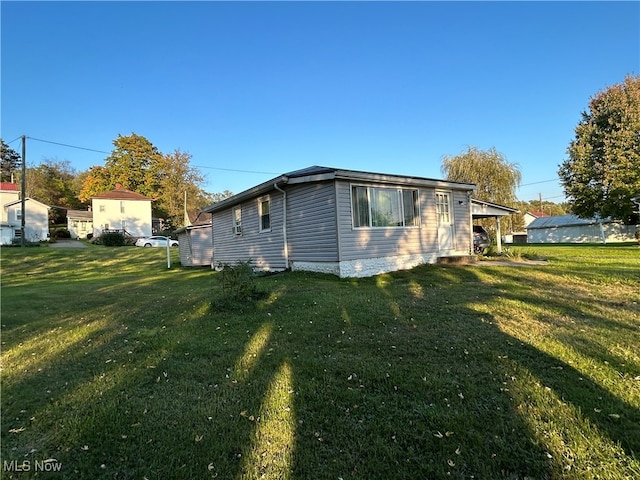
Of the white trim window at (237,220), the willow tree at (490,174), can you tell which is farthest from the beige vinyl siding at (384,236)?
the willow tree at (490,174)

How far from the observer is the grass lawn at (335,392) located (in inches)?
85.3

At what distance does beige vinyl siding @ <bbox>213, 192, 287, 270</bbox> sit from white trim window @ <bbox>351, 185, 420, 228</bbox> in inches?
113

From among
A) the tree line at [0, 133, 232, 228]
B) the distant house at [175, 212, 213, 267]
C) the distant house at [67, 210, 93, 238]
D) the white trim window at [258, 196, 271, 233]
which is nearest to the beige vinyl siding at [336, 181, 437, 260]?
the white trim window at [258, 196, 271, 233]

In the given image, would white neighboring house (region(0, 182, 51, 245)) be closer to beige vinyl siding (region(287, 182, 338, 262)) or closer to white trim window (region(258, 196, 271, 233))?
white trim window (region(258, 196, 271, 233))

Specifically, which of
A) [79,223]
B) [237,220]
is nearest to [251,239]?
[237,220]

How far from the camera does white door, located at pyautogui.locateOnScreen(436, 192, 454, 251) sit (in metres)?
12.9

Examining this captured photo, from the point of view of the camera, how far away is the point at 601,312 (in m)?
5.30

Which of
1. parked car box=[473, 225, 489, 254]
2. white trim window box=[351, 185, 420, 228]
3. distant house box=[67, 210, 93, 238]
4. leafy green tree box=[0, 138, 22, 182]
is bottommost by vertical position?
parked car box=[473, 225, 489, 254]

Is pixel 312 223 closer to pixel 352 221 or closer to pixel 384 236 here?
pixel 352 221

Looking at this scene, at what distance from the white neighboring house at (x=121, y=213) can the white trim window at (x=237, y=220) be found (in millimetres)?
29306

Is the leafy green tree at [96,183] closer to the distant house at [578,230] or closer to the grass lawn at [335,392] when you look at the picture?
the grass lawn at [335,392]

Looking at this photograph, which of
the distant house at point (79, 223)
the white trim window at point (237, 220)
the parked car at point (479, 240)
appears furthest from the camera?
the distant house at point (79, 223)

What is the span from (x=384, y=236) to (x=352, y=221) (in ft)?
4.47

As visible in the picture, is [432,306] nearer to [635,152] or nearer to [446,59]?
[446,59]
